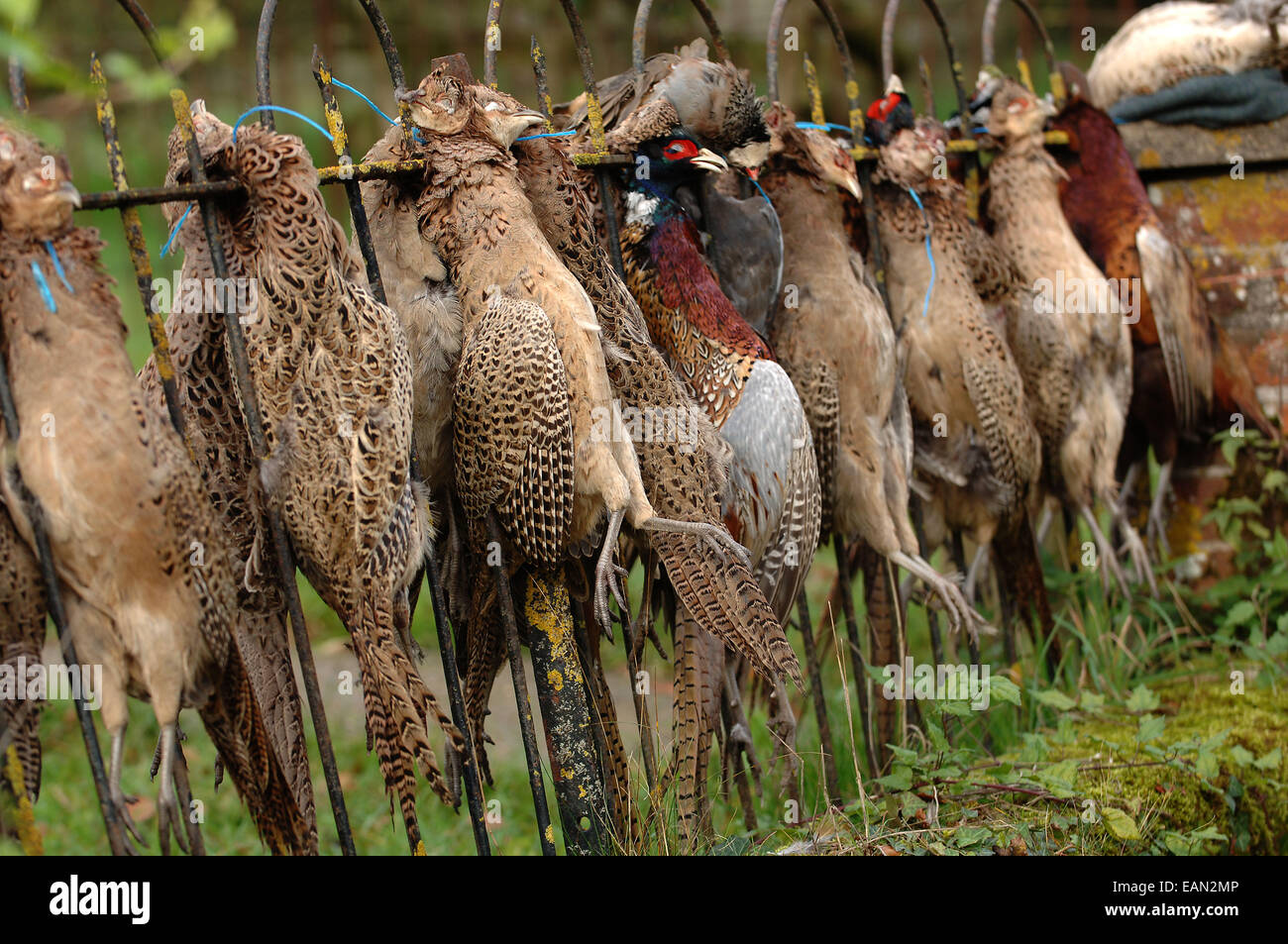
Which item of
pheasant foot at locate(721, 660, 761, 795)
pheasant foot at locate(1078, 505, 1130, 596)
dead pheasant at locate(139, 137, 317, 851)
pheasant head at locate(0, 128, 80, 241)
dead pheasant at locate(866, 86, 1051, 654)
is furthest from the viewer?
pheasant foot at locate(1078, 505, 1130, 596)

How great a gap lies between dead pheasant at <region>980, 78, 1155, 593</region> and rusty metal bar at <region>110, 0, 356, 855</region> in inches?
97.6

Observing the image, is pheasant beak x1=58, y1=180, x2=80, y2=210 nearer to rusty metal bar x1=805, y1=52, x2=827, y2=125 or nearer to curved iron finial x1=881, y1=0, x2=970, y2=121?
rusty metal bar x1=805, y1=52, x2=827, y2=125

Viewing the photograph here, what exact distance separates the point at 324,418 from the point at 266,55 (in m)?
0.73

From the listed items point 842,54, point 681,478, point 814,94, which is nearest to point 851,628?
point 681,478

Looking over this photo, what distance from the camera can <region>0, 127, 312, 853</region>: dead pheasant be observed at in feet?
6.84

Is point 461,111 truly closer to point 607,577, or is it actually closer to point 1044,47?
point 607,577

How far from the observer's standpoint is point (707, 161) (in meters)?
2.92

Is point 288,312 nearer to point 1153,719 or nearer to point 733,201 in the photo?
point 733,201

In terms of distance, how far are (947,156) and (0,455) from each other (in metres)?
3.02

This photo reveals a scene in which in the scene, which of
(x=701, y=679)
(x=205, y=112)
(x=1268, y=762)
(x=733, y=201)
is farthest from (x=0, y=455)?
(x=1268, y=762)

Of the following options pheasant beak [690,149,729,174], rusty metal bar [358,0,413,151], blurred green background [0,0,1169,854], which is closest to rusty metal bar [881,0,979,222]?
pheasant beak [690,149,729,174]

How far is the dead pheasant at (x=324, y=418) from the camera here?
2.35m

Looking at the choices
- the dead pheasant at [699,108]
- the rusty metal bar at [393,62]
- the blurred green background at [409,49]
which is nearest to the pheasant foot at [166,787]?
the rusty metal bar at [393,62]
